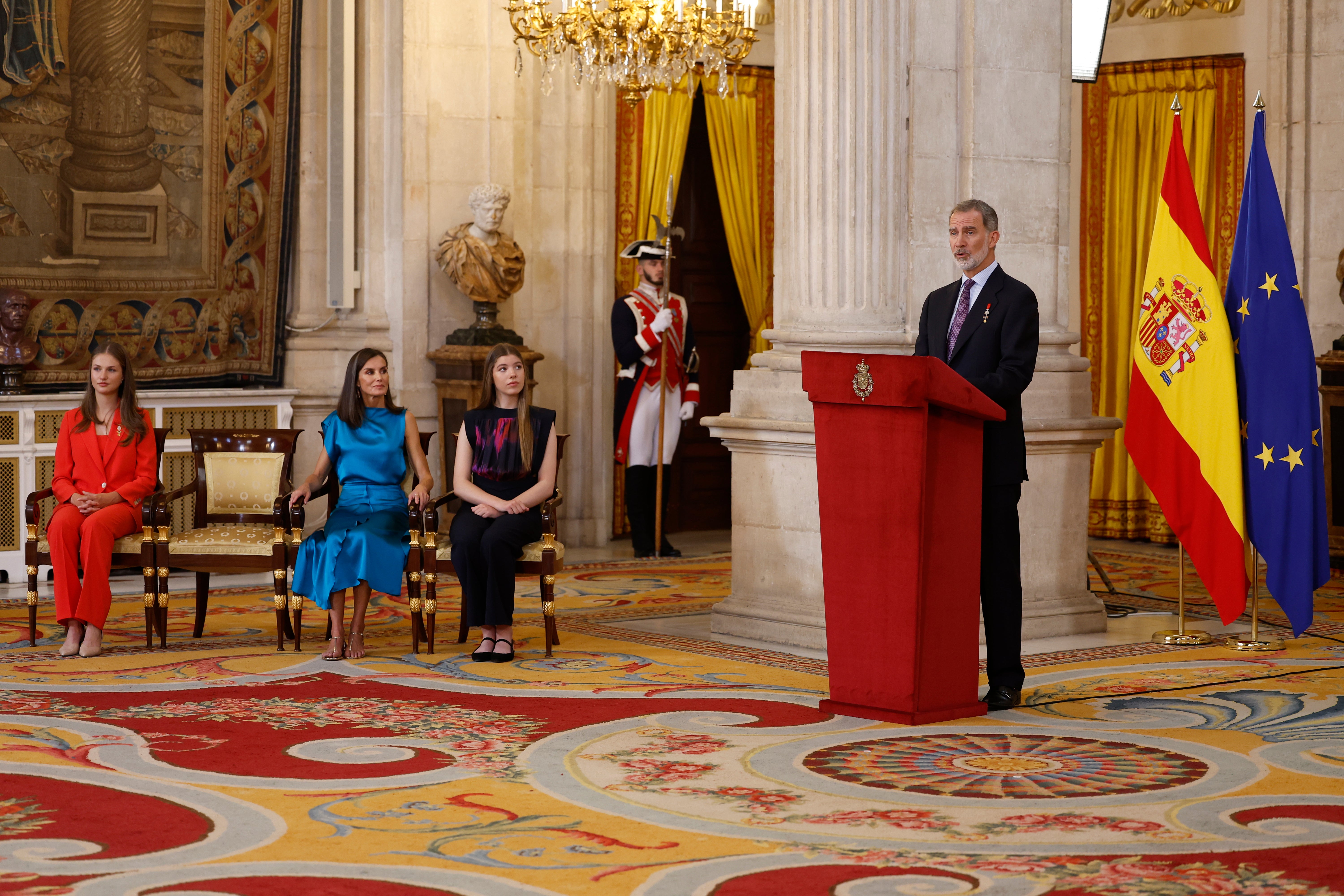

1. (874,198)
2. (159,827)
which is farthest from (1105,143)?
(159,827)

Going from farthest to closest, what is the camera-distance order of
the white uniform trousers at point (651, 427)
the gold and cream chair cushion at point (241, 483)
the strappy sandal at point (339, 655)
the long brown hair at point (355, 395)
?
the white uniform trousers at point (651, 427), the gold and cream chair cushion at point (241, 483), the long brown hair at point (355, 395), the strappy sandal at point (339, 655)

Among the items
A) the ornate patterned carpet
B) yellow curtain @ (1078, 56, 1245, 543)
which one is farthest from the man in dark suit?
yellow curtain @ (1078, 56, 1245, 543)

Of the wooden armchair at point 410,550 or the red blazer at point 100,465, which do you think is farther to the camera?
the red blazer at point 100,465

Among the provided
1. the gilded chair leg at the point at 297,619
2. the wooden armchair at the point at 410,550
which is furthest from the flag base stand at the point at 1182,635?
the gilded chair leg at the point at 297,619

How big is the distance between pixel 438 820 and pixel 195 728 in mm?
1415

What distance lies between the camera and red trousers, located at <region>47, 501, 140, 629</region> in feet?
22.2

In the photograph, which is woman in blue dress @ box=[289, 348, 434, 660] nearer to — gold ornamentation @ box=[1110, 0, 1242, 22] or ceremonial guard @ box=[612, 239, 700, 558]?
ceremonial guard @ box=[612, 239, 700, 558]

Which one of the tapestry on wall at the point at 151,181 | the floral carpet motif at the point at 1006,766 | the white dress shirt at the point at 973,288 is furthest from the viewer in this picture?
the tapestry on wall at the point at 151,181

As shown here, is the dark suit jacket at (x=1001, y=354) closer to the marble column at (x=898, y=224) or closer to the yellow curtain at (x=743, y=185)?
the marble column at (x=898, y=224)

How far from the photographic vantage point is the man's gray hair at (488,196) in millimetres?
9789

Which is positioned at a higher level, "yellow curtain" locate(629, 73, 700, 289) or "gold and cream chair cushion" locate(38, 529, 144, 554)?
"yellow curtain" locate(629, 73, 700, 289)

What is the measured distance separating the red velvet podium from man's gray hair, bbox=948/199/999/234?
1.95ft

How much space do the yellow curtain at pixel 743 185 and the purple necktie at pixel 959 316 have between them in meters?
5.95

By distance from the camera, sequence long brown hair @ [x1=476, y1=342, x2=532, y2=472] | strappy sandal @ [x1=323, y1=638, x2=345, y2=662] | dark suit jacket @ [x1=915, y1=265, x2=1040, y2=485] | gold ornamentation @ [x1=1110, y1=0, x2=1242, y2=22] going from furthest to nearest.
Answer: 1. gold ornamentation @ [x1=1110, y1=0, x2=1242, y2=22]
2. long brown hair @ [x1=476, y1=342, x2=532, y2=472]
3. strappy sandal @ [x1=323, y1=638, x2=345, y2=662]
4. dark suit jacket @ [x1=915, y1=265, x2=1040, y2=485]
